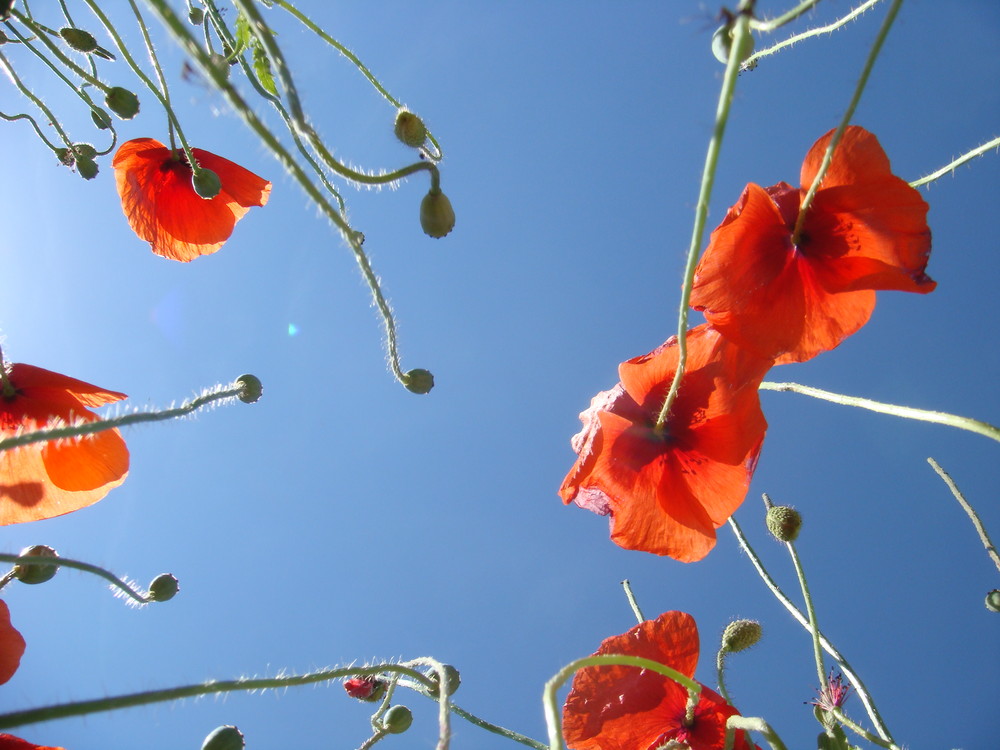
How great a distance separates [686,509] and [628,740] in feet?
1.61

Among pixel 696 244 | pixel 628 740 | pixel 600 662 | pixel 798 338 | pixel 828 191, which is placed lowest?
pixel 600 662

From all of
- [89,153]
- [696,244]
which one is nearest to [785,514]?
[696,244]

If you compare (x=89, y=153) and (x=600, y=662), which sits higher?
(x=89, y=153)

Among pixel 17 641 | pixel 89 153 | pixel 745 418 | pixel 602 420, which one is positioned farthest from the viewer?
pixel 89 153

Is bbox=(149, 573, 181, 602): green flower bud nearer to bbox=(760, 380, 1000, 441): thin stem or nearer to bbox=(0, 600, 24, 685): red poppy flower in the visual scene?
bbox=(0, 600, 24, 685): red poppy flower

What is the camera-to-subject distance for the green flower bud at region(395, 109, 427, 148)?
4.00 feet

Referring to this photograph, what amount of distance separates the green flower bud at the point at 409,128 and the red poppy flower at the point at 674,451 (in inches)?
23.6

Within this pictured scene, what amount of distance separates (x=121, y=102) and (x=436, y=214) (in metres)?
0.93

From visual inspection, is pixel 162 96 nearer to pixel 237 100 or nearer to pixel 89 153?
pixel 89 153

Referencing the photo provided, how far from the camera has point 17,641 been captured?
3.95ft

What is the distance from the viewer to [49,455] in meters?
1.32

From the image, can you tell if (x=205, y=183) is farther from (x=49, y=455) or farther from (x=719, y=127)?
(x=719, y=127)

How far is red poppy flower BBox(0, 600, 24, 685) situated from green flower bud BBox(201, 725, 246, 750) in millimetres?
368

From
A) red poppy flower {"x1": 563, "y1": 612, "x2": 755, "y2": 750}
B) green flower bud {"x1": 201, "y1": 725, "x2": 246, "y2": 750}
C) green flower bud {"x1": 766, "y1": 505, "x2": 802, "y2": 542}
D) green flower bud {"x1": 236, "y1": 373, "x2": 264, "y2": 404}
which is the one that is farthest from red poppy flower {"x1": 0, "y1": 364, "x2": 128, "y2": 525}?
green flower bud {"x1": 766, "y1": 505, "x2": 802, "y2": 542}
